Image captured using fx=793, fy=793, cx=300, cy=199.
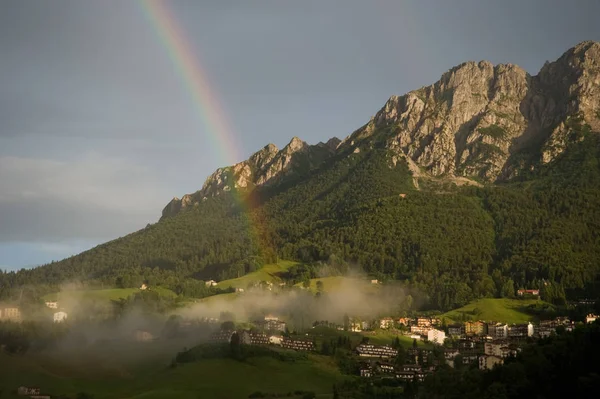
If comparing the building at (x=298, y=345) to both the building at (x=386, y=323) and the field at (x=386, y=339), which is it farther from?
the building at (x=386, y=323)

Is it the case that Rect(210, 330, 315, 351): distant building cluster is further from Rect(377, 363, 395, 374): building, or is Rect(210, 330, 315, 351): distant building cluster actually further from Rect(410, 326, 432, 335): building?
Rect(410, 326, 432, 335): building

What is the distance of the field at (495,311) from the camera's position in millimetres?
181500

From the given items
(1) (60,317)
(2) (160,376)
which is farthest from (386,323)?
(1) (60,317)

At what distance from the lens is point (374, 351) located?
509 ft

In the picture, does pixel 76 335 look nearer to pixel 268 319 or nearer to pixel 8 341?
pixel 8 341

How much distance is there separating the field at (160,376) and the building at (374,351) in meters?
10.8

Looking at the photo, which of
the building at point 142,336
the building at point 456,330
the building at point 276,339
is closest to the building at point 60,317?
the building at point 142,336

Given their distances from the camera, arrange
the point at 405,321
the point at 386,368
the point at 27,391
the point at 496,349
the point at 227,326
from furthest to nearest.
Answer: the point at 405,321
the point at 227,326
the point at 496,349
the point at 386,368
the point at 27,391

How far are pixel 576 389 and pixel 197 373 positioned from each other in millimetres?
69319

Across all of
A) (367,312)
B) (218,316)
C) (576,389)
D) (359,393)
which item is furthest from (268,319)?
(576,389)

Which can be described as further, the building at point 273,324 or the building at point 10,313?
the building at point 10,313

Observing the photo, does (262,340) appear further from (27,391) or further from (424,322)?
(27,391)

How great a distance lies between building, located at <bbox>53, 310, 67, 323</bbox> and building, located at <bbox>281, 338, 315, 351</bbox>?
185ft

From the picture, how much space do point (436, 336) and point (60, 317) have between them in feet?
286
